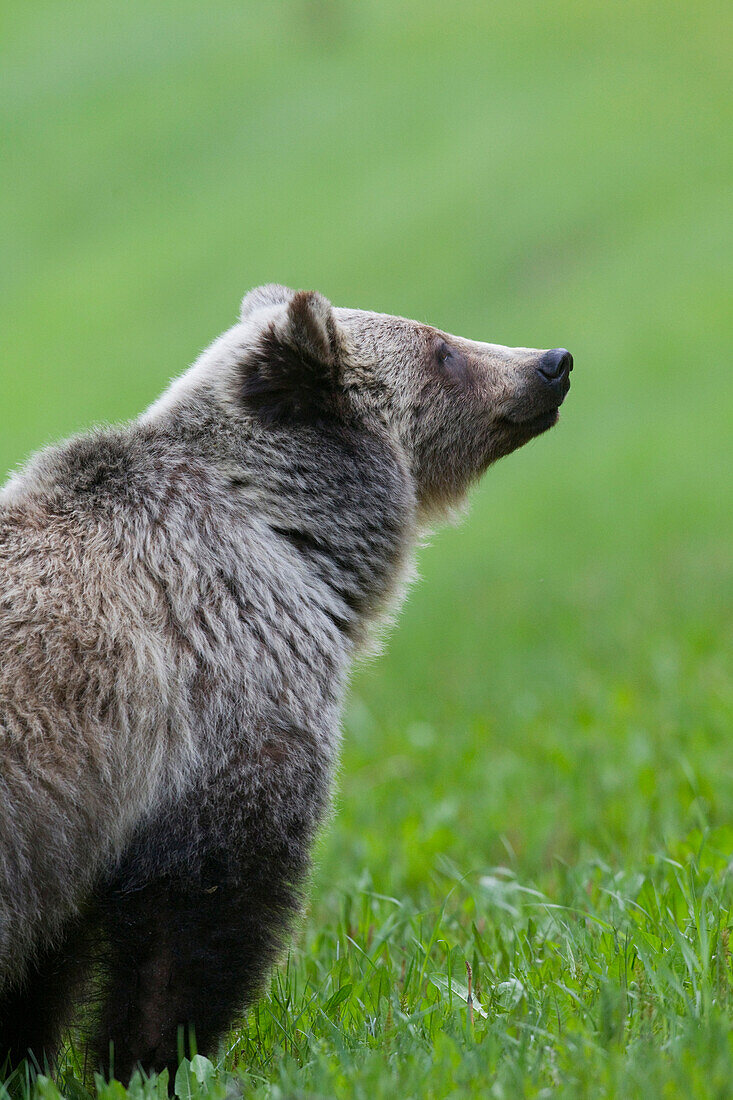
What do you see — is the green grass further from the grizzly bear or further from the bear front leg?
the grizzly bear

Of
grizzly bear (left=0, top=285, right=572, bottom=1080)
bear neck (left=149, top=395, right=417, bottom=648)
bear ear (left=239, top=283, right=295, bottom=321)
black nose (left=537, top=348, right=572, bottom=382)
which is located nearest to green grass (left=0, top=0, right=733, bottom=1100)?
grizzly bear (left=0, top=285, right=572, bottom=1080)

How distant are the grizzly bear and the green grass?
1.19ft

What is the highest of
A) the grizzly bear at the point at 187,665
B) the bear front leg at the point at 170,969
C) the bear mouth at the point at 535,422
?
the bear mouth at the point at 535,422

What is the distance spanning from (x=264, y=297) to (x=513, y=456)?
13.2 metres

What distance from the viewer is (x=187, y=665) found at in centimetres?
340

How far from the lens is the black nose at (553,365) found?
429 cm

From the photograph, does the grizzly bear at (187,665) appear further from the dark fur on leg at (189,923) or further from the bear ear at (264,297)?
the bear ear at (264,297)

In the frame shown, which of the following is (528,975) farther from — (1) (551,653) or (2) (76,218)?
(2) (76,218)

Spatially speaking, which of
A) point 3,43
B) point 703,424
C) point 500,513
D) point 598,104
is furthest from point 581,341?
point 3,43

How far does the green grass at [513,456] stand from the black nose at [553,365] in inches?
66.9

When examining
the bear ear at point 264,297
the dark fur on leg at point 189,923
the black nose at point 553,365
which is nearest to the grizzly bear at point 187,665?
the dark fur on leg at point 189,923

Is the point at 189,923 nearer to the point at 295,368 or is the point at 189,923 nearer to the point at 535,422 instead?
the point at 295,368

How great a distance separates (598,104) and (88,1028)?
25.7 meters

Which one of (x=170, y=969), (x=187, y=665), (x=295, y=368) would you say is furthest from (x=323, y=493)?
(x=170, y=969)
